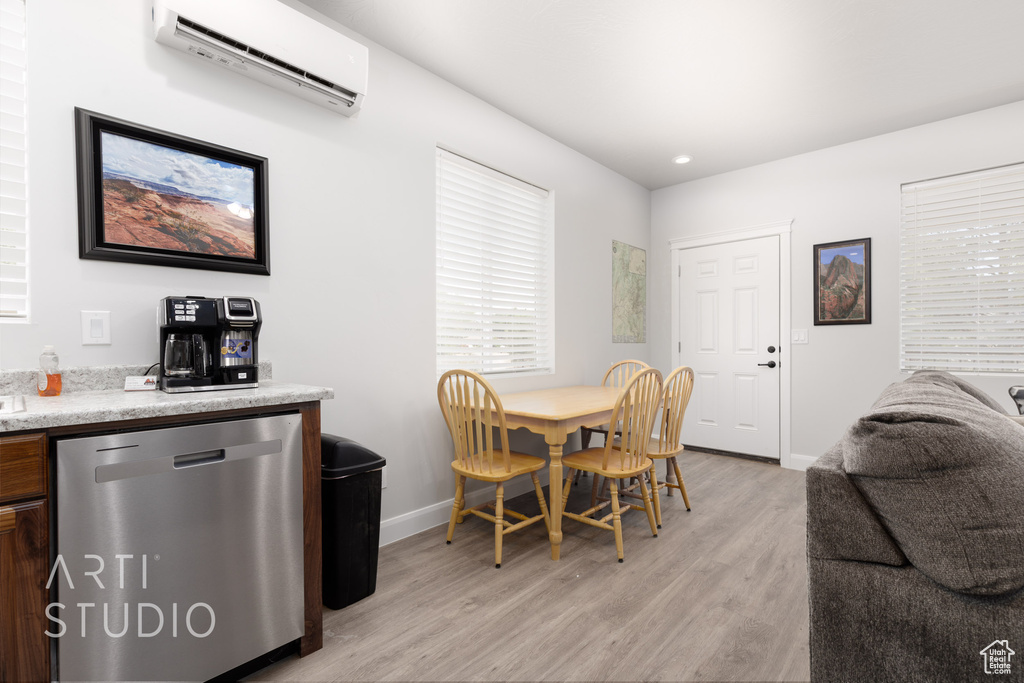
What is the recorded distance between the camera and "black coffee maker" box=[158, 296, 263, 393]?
164 centimetres

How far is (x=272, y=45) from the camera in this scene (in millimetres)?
1948

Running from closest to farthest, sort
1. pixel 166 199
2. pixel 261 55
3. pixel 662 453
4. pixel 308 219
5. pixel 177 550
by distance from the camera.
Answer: pixel 177 550
pixel 166 199
pixel 261 55
pixel 308 219
pixel 662 453

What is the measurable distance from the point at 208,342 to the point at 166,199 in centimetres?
62

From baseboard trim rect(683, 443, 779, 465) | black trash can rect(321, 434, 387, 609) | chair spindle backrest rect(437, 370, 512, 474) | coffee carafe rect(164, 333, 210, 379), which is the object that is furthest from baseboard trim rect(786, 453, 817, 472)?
coffee carafe rect(164, 333, 210, 379)

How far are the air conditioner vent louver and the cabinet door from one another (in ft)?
5.57

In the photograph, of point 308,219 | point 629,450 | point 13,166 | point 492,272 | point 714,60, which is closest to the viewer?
point 13,166

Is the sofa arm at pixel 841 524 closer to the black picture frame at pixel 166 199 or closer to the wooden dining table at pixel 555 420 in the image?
the wooden dining table at pixel 555 420

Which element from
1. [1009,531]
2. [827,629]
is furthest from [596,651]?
[1009,531]

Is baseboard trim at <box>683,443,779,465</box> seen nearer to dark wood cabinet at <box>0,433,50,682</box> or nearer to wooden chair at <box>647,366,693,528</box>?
wooden chair at <box>647,366,693,528</box>

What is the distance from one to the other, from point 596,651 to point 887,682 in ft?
3.06

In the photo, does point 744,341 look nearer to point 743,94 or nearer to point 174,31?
point 743,94

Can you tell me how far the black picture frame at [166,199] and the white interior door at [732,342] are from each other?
12.7ft

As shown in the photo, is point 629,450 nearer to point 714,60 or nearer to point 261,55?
point 714,60

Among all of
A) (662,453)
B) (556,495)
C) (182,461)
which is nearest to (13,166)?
(182,461)
